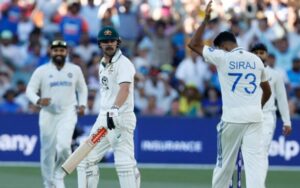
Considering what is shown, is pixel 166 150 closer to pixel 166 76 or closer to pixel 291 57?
pixel 166 76

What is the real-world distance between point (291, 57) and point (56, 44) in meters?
8.08

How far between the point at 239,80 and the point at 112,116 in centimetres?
158

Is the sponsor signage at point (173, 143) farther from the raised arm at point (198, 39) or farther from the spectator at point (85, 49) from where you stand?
the raised arm at point (198, 39)

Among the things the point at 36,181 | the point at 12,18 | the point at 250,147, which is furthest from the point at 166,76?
the point at 250,147

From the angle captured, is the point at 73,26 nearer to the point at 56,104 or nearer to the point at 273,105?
the point at 56,104

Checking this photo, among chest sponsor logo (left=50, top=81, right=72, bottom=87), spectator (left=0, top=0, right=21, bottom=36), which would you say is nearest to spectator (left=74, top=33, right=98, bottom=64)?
spectator (left=0, top=0, right=21, bottom=36)

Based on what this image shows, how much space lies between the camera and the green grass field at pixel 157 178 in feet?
53.0

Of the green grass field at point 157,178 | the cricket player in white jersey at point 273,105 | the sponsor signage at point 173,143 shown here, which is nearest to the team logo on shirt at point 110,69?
the cricket player in white jersey at point 273,105

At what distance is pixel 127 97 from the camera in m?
11.9

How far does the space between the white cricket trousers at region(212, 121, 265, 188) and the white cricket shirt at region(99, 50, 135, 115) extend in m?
1.16

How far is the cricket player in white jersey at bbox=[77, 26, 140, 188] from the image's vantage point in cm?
1185

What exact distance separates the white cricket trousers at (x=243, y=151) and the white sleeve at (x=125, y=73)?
124 centimetres

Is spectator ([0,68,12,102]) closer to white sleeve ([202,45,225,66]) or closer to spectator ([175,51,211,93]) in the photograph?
spectator ([175,51,211,93])

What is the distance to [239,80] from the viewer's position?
1200cm
